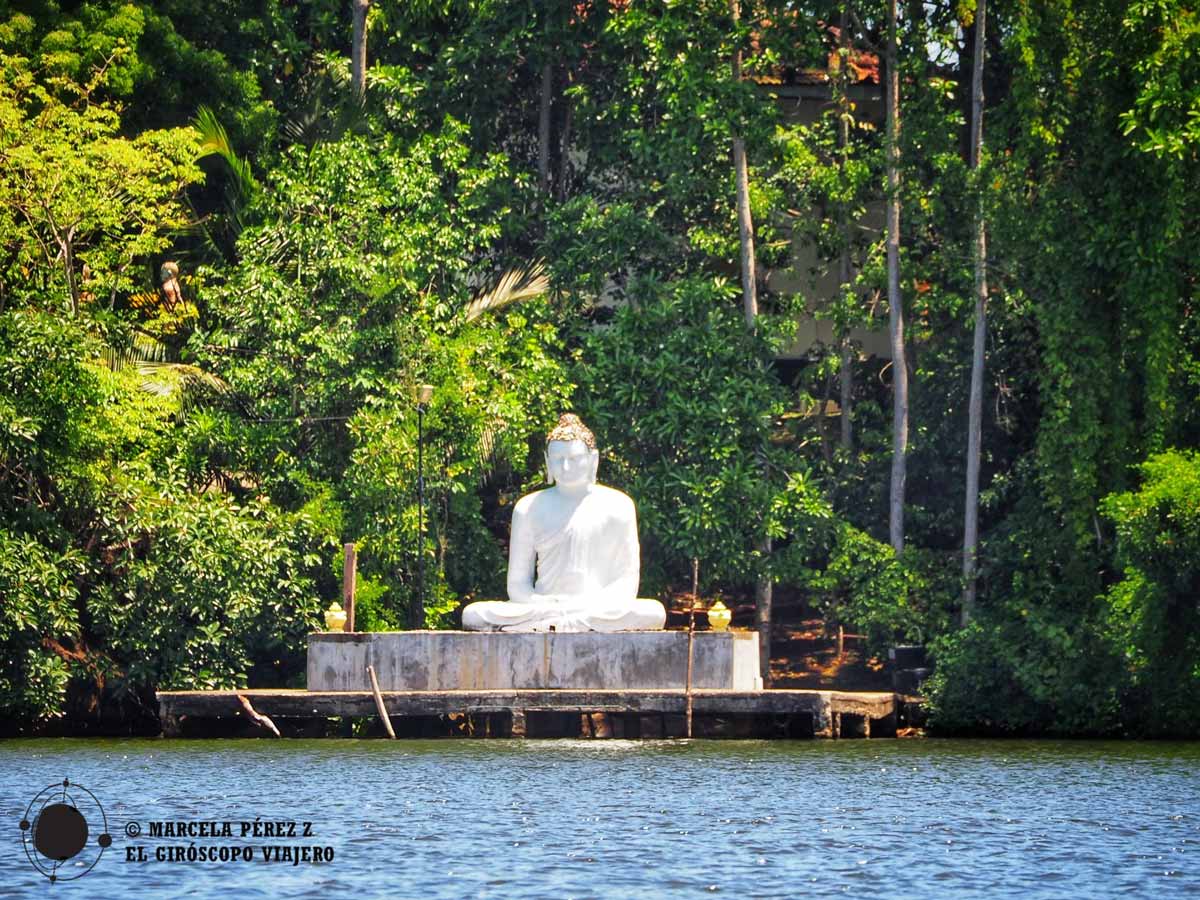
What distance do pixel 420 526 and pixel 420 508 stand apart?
1.52 ft

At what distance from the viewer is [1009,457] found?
31.5m

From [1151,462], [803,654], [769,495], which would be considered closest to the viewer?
[1151,462]

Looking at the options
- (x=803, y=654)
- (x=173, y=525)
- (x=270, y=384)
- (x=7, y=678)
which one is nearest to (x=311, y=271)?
(x=270, y=384)

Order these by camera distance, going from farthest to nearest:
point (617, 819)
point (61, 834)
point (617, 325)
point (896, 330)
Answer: point (617, 325)
point (896, 330)
point (617, 819)
point (61, 834)

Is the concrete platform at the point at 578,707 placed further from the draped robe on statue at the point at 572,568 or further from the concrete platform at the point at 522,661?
the draped robe on statue at the point at 572,568

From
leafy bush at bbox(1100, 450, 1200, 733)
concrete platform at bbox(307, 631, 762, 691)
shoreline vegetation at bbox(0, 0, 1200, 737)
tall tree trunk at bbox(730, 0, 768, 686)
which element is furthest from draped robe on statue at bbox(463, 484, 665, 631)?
leafy bush at bbox(1100, 450, 1200, 733)

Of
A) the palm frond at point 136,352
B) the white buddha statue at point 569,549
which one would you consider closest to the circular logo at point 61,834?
the white buddha statue at point 569,549

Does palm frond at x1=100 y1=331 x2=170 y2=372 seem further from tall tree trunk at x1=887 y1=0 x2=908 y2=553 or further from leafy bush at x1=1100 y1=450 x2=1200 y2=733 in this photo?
leafy bush at x1=1100 y1=450 x2=1200 y2=733

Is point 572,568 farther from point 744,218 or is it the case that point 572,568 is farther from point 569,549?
point 744,218

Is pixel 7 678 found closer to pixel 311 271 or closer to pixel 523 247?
pixel 311 271

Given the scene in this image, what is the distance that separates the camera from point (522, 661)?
84.7 feet

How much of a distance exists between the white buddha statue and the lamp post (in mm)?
1387

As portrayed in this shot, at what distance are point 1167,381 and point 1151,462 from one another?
115 cm

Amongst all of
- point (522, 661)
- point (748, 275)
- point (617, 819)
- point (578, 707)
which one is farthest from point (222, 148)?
point (617, 819)
